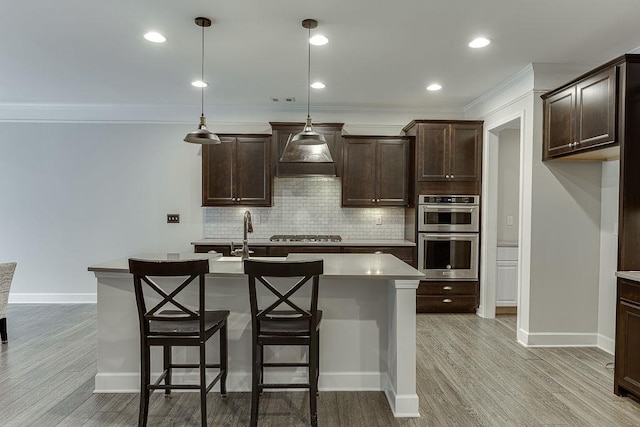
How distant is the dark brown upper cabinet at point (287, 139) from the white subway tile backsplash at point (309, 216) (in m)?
0.36

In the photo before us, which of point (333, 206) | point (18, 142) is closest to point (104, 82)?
point (18, 142)

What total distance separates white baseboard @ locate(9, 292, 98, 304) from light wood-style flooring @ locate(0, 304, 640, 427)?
147cm

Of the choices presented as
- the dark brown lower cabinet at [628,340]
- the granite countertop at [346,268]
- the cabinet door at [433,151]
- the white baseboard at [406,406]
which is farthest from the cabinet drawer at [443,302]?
the white baseboard at [406,406]

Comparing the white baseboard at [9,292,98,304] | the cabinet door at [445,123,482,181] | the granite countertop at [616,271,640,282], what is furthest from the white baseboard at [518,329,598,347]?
the white baseboard at [9,292,98,304]

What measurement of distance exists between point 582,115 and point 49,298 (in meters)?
6.62

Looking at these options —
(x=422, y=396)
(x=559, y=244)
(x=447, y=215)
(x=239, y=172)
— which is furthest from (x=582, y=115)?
(x=239, y=172)

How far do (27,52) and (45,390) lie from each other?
9.56 ft

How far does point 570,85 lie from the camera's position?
11.1 feet

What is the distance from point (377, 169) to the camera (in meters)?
5.16

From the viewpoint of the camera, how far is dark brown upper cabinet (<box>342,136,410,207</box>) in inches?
203

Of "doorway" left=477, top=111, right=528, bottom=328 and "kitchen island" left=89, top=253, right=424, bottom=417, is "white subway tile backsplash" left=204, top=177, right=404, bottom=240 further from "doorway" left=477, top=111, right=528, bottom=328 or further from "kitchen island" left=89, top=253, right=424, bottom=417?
"kitchen island" left=89, top=253, right=424, bottom=417

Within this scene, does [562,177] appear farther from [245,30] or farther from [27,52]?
[27,52]

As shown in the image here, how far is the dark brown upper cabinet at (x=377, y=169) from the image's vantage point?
203 inches

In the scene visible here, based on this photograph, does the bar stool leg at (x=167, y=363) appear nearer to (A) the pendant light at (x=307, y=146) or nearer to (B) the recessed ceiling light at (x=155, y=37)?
(A) the pendant light at (x=307, y=146)
